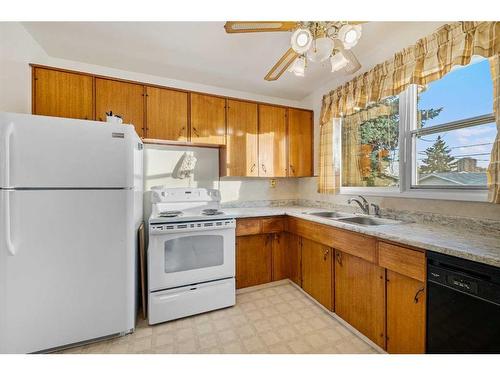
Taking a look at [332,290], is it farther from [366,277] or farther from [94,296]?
[94,296]

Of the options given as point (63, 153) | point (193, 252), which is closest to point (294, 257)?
point (193, 252)

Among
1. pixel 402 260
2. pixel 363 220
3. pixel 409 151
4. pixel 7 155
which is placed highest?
pixel 409 151

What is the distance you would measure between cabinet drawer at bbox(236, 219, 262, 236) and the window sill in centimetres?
110

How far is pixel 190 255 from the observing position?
205cm

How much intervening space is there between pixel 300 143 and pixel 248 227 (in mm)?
1423

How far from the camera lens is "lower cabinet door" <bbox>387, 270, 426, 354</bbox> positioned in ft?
4.26

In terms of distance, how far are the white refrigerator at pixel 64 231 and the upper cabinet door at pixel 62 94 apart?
2.05 feet

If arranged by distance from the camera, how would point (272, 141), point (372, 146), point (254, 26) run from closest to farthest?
point (254, 26)
point (372, 146)
point (272, 141)

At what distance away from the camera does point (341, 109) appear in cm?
246

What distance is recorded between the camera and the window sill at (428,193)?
4.91 feet

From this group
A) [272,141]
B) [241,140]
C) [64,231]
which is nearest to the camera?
[64,231]

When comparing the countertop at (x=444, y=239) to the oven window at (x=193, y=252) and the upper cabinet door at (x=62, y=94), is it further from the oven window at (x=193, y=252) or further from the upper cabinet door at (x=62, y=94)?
the upper cabinet door at (x=62, y=94)

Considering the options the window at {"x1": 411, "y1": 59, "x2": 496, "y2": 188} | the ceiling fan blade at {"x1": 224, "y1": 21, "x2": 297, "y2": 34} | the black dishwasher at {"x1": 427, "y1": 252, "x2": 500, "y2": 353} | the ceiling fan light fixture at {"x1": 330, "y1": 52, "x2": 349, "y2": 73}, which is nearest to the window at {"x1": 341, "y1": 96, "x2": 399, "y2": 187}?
the window at {"x1": 411, "y1": 59, "x2": 496, "y2": 188}

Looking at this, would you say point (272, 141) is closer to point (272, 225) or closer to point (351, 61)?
point (272, 225)
